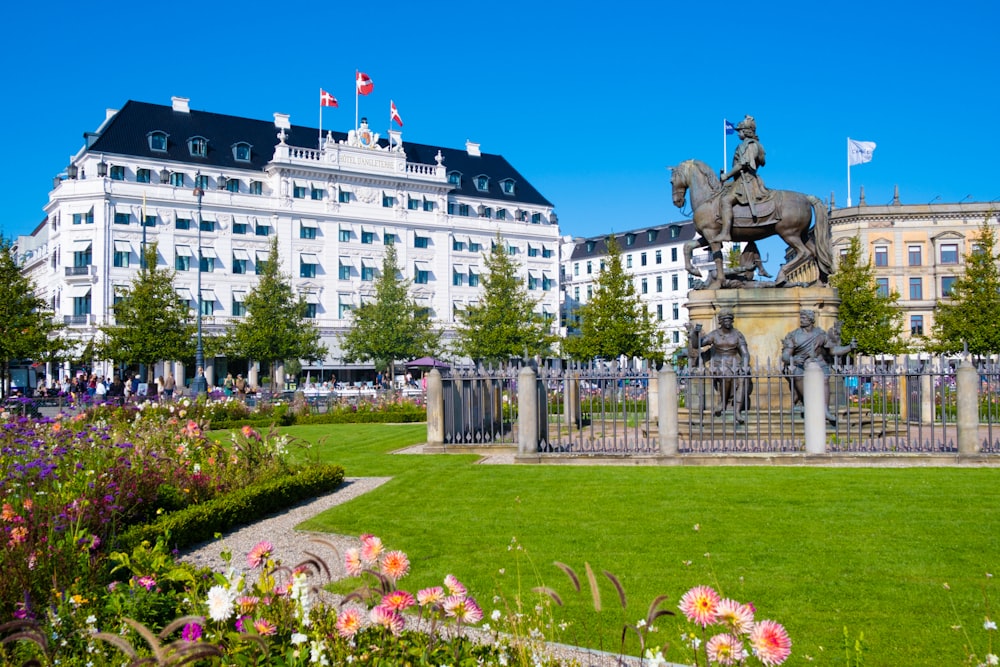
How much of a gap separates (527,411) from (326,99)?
5874cm

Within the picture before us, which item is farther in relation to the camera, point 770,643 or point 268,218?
point 268,218

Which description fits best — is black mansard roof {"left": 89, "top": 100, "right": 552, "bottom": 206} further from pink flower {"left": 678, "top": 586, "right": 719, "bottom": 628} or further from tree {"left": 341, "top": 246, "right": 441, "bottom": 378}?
pink flower {"left": 678, "top": 586, "right": 719, "bottom": 628}

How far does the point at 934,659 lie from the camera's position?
5656mm

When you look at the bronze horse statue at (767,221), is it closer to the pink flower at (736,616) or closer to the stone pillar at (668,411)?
the stone pillar at (668,411)

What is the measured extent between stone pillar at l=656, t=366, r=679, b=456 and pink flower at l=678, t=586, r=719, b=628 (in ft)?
38.6

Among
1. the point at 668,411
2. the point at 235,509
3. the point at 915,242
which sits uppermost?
the point at 915,242

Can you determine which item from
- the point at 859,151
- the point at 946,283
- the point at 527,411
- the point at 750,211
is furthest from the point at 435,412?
the point at 946,283

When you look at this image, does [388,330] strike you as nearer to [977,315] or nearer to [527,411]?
[977,315]

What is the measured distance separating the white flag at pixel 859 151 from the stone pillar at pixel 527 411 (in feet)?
187

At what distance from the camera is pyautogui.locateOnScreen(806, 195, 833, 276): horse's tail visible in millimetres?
18516

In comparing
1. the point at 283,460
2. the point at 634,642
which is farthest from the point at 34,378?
the point at 634,642

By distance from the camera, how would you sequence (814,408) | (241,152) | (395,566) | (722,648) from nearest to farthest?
(722,648), (395,566), (814,408), (241,152)

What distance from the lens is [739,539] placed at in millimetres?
9008

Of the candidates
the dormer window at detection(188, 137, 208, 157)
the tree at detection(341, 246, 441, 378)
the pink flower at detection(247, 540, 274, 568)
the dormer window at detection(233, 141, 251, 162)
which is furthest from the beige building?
the pink flower at detection(247, 540, 274, 568)
